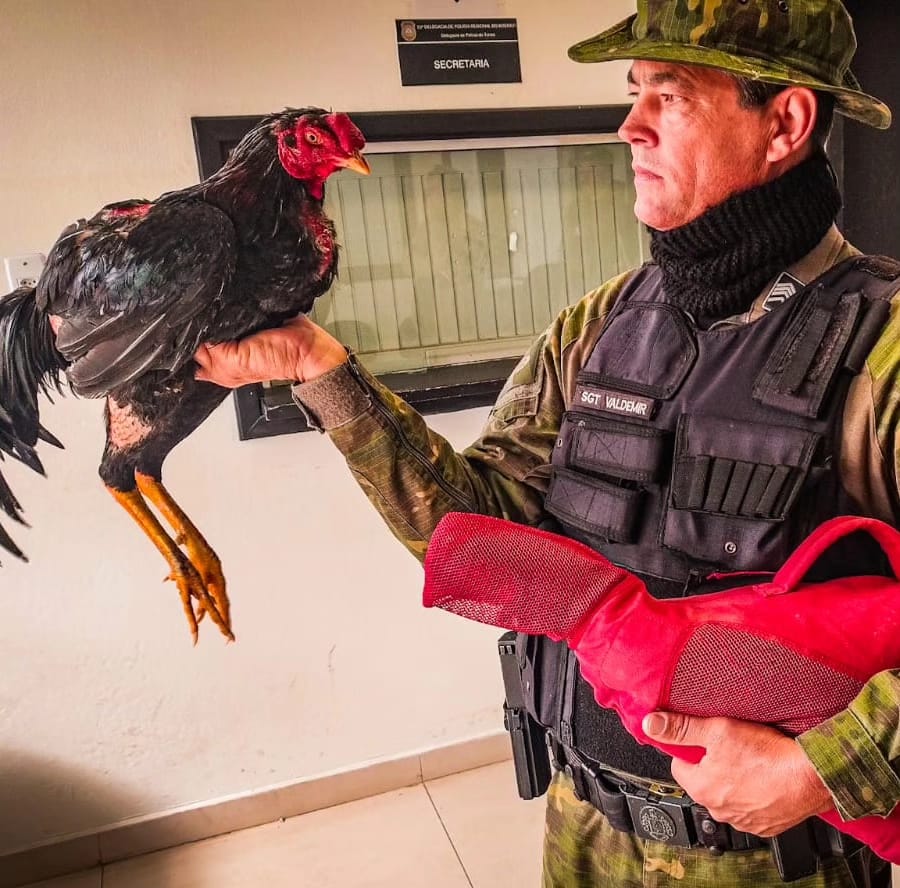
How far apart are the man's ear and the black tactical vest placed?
136 mm

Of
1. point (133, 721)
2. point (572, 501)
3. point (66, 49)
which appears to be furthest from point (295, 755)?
point (66, 49)

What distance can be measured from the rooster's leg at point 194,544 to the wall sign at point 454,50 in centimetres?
92

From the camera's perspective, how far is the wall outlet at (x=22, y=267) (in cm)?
A: 141

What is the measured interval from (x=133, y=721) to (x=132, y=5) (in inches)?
54.1

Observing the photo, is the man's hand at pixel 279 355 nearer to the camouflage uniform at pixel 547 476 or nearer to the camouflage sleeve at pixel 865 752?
the camouflage uniform at pixel 547 476

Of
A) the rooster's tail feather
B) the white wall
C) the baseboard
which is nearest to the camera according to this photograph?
the rooster's tail feather

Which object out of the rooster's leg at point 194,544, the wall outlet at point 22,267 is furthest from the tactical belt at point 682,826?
the wall outlet at point 22,267

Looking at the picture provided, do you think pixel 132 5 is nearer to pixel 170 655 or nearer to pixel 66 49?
pixel 66 49

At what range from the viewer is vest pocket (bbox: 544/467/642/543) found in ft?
2.99

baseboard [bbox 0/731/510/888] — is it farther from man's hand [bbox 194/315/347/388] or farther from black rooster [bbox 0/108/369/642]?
man's hand [bbox 194/315/347/388]

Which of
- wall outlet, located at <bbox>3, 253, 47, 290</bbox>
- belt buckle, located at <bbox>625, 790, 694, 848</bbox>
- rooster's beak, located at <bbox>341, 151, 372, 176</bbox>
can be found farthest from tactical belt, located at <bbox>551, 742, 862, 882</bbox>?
wall outlet, located at <bbox>3, 253, 47, 290</bbox>

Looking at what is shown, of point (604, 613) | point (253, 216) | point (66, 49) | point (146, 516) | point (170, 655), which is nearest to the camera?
point (604, 613)

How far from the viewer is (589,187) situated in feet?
5.73

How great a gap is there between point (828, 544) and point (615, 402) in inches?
11.4
